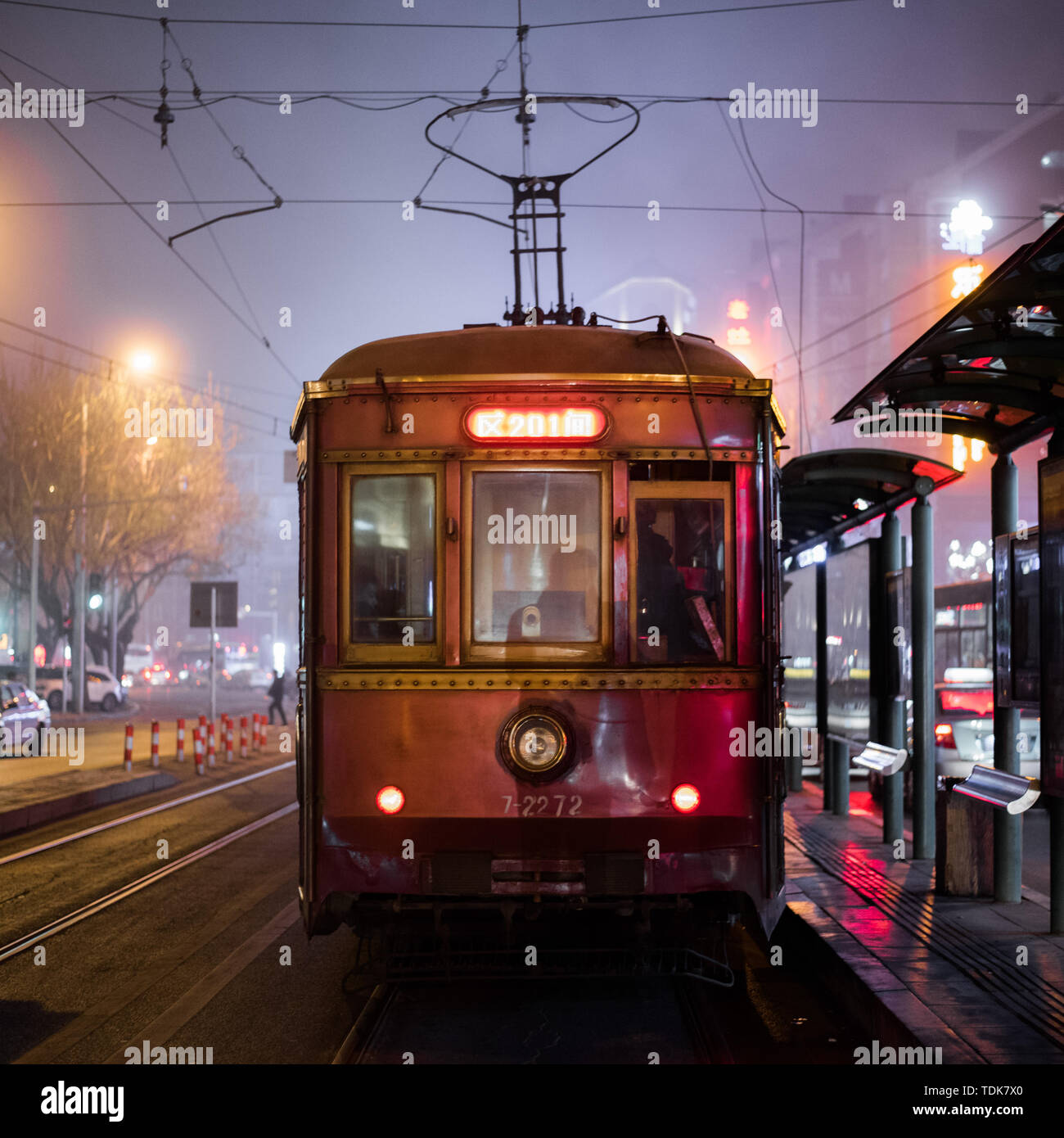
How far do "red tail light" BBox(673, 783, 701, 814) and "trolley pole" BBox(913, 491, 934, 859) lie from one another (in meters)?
4.77

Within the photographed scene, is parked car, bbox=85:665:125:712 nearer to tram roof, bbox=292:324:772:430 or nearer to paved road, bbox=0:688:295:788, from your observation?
paved road, bbox=0:688:295:788

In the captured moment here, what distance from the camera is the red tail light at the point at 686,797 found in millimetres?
5582

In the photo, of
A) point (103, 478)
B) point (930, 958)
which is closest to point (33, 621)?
point (103, 478)

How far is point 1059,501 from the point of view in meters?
6.95

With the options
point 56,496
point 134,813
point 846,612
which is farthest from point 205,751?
point 56,496

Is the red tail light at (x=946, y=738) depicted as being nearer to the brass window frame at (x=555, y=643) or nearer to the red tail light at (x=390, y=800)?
the brass window frame at (x=555, y=643)

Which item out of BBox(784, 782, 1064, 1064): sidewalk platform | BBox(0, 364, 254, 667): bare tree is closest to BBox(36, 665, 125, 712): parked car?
BBox(0, 364, 254, 667): bare tree

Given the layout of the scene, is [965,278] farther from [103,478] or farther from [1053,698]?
[103,478]

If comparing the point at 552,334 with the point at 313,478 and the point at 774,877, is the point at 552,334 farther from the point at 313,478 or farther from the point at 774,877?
the point at 774,877

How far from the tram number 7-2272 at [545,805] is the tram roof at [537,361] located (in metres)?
1.87

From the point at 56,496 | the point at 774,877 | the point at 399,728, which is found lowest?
the point at 774,877

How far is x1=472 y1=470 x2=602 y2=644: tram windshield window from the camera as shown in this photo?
5.63m

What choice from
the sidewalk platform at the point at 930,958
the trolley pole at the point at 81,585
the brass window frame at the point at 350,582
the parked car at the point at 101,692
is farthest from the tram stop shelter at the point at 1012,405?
the parked car at the point at 101,692

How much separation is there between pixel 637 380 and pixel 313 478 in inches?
61.6
